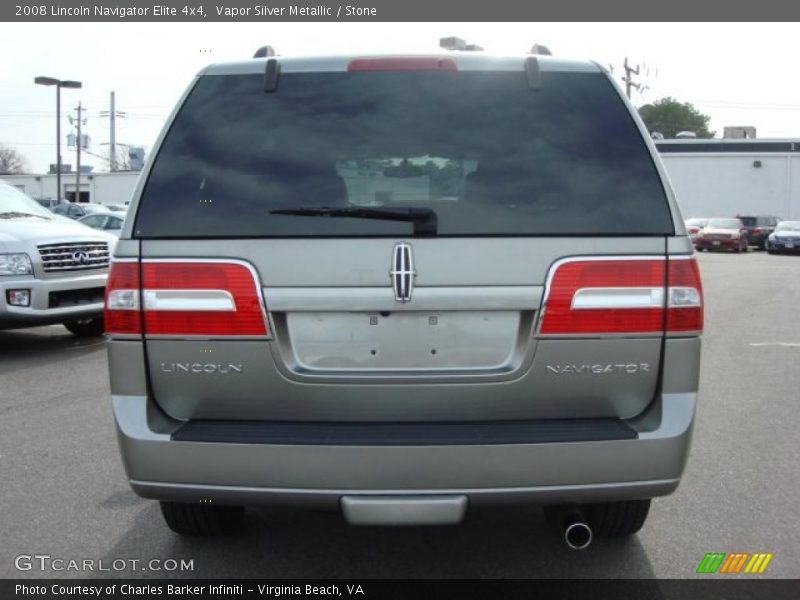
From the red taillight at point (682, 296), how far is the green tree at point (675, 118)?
9412cm

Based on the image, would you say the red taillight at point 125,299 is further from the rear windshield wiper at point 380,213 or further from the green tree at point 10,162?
the green tree at point 10,162

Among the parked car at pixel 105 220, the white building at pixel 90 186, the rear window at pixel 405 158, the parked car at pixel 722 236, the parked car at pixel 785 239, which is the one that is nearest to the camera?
the rear window at pixel 405 158

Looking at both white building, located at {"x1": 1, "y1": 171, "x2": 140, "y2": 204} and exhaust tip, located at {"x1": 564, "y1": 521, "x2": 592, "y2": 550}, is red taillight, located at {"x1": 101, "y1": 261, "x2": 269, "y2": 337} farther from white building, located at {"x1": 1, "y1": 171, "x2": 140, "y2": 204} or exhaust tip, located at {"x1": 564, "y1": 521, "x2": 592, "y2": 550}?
white building, located at {"x1": 1, "y1": 171, "x2": 140, "y2": 204}

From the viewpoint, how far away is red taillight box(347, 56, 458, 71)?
2.90m

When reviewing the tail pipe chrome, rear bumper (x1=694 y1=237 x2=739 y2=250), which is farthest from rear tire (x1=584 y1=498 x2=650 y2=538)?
rear bumper (x1=694 y1=237 x2=739 y2=250)

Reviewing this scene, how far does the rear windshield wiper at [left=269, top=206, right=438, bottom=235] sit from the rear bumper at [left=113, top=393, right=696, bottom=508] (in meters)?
0.74

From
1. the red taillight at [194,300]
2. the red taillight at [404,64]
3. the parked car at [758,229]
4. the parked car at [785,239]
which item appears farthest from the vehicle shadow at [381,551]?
the parked car at [758,229]

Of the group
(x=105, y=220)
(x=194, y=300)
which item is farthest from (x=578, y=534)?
(x=105, y=220)

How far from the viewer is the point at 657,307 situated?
2717mm

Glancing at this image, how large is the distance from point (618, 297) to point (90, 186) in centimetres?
7456

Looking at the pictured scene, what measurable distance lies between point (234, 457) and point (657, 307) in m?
Answer: 1.51

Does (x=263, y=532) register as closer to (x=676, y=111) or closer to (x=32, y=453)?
(x=32, y=453)

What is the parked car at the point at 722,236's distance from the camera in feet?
110

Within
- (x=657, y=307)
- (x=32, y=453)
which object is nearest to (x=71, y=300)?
(x=32, y=453)
